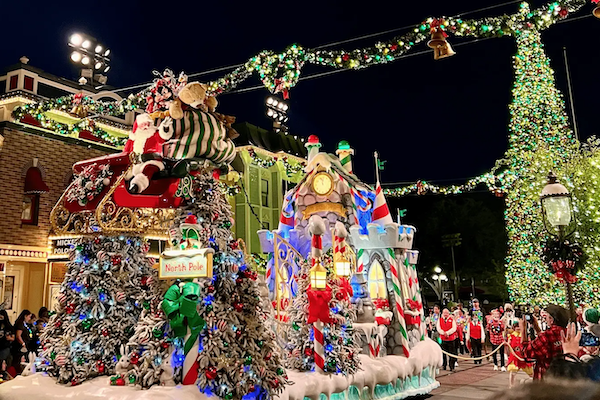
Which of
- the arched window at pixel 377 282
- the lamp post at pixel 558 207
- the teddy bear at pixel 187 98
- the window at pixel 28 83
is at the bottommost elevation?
the arched window at pixel 377 282

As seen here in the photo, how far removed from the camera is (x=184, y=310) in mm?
6344

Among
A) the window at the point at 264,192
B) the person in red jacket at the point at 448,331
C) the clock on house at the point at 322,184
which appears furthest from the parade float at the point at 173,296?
the window at the point at 264,192

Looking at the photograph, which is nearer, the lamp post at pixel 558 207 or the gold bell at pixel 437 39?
the lamp post at pixel 558 207

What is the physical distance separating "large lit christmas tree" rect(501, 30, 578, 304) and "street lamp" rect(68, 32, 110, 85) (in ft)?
56.6

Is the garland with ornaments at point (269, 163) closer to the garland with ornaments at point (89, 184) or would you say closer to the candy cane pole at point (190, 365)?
the garland with ornaments at point (89, 184)

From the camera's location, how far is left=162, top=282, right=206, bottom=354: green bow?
636 centimetres

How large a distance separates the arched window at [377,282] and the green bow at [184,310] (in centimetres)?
638

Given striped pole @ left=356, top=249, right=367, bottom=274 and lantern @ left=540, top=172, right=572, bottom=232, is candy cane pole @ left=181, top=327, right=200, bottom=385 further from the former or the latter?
striped pole @ left=356, top=249, right=367, bottom=274

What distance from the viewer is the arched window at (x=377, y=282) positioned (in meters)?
12.1

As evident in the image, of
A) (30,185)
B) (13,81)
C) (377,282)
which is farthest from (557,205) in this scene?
(13,81)

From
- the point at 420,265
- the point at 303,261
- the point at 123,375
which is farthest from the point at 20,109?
the point at 420,265

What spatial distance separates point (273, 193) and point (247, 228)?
3397 millimetres

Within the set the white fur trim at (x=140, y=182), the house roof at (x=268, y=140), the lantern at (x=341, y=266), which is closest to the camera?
the white fur trim at (x=140, y=182)

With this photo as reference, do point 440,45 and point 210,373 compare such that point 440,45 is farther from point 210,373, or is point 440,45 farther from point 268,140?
point 268,140
